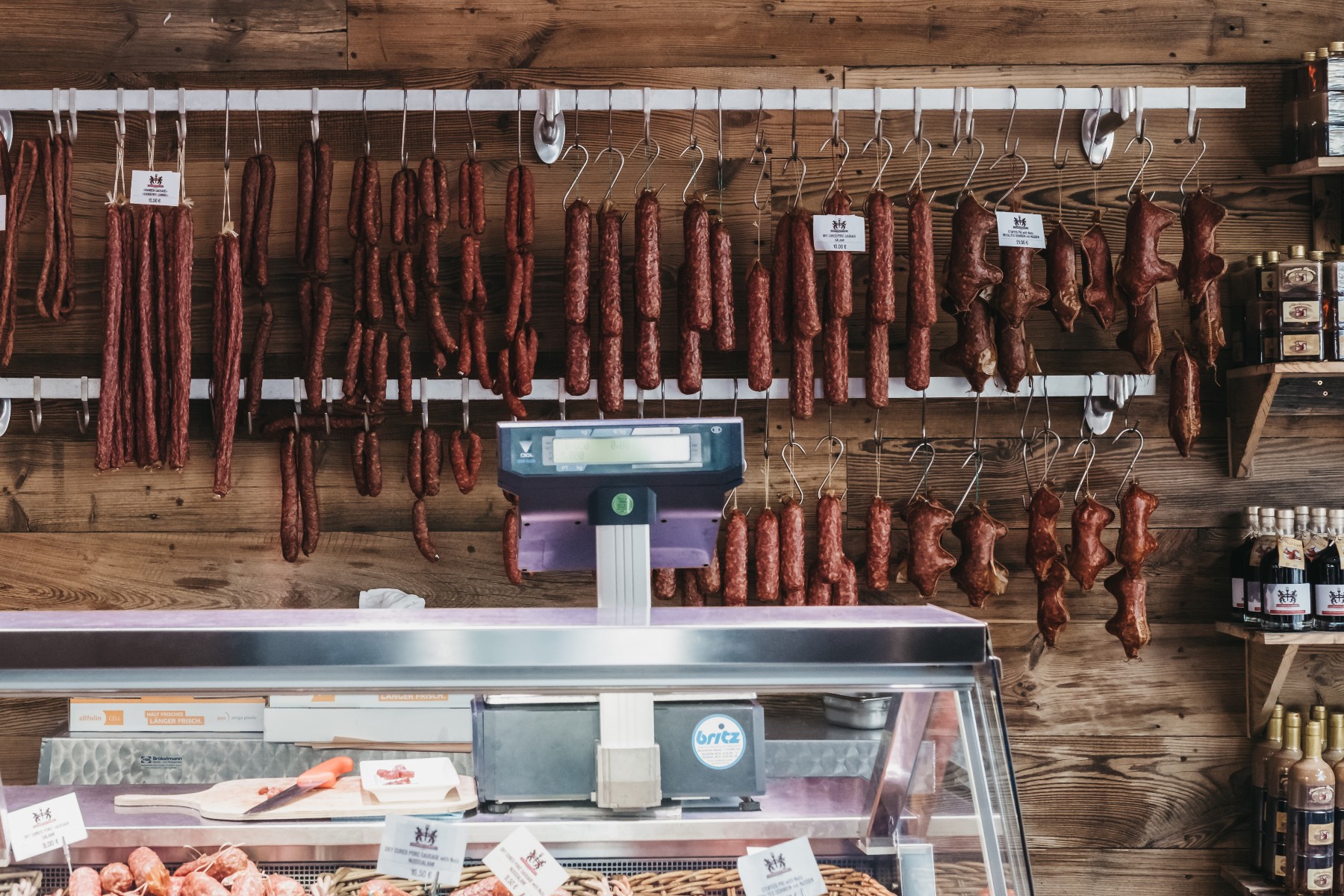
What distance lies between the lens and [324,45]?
3918mm

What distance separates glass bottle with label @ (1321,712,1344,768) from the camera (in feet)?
11.0

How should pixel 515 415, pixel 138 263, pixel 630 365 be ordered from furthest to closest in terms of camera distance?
pixel 630 365 → pixel 515 415 → pixel 138 263

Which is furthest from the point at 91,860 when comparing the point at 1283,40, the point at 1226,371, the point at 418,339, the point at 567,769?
the point at 1283,40

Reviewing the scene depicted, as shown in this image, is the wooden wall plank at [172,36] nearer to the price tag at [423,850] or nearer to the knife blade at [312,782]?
the knife blade at [312,782]

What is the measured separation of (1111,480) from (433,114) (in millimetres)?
2672

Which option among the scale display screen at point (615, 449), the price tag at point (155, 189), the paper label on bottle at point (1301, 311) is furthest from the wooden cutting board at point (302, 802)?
the paper label on bottle at point (1301, 311)

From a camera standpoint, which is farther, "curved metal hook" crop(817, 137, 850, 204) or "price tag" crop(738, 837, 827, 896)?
"curved metal hook" crop(817, 137, 850, 204)

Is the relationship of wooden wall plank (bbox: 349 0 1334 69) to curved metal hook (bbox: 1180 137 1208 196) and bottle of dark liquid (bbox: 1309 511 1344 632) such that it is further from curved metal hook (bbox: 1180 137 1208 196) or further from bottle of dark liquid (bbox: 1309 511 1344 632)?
bottle of dark liquid (bbox: 1309 511 1344 632)

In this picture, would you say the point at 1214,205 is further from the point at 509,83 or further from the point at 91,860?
the point at 91,860

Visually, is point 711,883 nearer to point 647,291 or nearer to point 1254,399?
point 647,291

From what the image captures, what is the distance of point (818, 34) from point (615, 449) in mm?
2702

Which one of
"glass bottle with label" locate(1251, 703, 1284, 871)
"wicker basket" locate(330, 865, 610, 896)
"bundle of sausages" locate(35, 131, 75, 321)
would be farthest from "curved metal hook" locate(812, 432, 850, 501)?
"bundle of sausages" locate(35, 131, 75, 321)

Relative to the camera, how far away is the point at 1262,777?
363 cm

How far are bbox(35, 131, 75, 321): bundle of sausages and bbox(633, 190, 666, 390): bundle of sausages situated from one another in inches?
71.7
